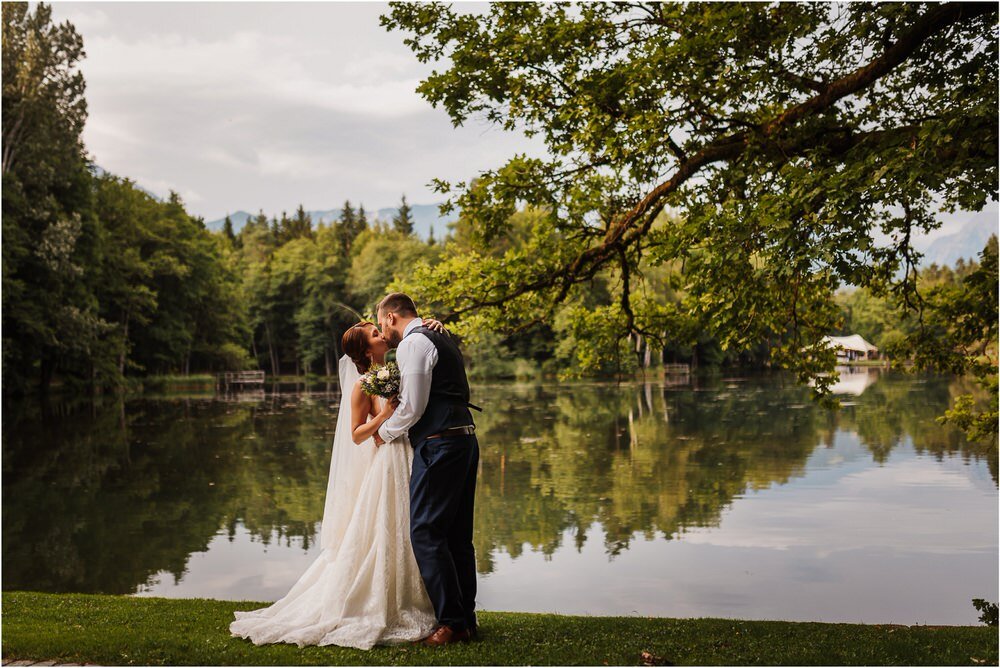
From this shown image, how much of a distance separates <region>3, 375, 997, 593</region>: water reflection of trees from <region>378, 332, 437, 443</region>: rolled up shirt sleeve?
8050mm

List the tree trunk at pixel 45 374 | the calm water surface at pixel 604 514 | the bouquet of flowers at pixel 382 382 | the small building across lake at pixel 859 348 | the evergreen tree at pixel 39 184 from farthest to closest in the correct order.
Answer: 1. the small building across lake at pixel 859 348
2. the tree trunk at pixel 45 374
3. the evergreen tree at pixel 39 184
4. the calm water surface at pixel 604 514
5. the bouquet of flowers at pixel 382 382

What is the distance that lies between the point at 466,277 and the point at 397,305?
16.1 ft

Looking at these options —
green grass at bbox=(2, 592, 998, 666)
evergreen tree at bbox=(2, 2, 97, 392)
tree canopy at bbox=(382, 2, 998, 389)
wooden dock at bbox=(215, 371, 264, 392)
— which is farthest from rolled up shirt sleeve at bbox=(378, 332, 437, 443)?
wooden dock at bbox=(215, 371, 264, 392)

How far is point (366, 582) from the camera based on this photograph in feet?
19.2

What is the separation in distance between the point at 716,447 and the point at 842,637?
60.6 feet

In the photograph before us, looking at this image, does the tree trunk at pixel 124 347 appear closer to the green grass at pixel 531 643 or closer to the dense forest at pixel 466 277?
the dense forest at pixel 466 277

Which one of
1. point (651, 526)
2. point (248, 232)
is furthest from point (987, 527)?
point (248, 232)

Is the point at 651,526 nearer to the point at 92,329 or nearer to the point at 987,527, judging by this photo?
Answer: the point at 987,527

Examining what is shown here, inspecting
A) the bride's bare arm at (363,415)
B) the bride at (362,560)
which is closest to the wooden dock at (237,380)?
the bride at (362,560)

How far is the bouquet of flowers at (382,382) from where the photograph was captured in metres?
5.85

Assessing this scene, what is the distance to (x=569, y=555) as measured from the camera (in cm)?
1364

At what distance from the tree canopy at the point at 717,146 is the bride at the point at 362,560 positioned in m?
3.10

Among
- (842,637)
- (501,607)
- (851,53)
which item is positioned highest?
(851,53)

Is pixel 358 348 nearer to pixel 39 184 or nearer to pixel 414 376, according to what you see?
pixel 414 376
